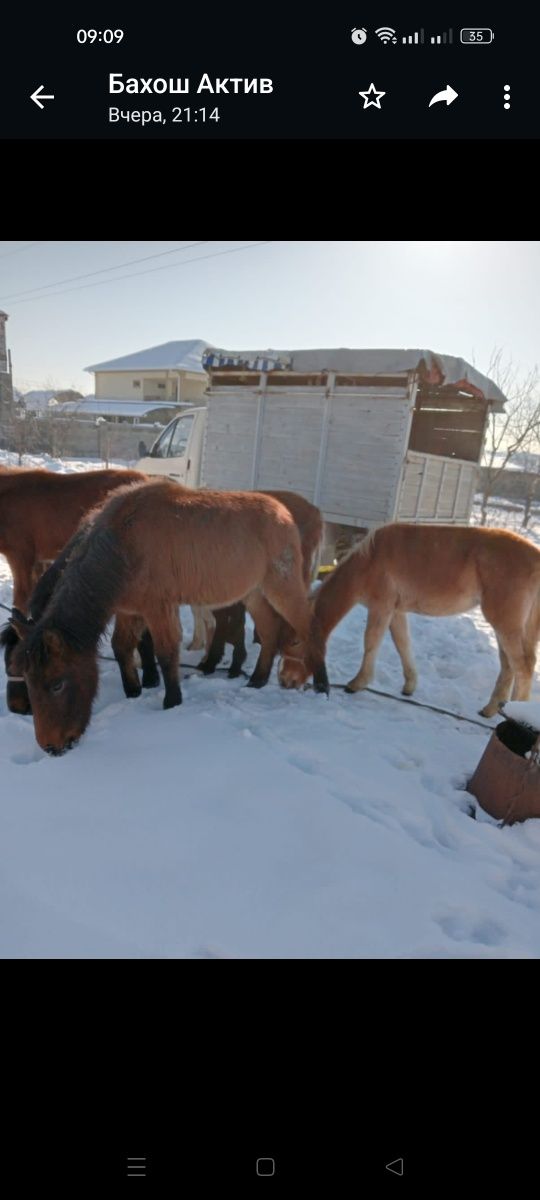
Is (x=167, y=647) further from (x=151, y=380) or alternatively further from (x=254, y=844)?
(x=151, y=380)

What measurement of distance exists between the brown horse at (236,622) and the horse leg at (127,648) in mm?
801

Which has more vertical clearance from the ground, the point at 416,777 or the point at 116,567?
the point at 116,567

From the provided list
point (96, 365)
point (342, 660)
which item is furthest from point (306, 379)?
point (96, 365)

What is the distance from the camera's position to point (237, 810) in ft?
7.11

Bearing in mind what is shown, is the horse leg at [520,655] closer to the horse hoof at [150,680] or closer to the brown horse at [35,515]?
the horse hoof at [150,680]

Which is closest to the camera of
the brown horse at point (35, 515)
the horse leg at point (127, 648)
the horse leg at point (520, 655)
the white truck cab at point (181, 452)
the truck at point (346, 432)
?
the horse leg at point (127, 648)

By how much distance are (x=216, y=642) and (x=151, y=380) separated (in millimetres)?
29402

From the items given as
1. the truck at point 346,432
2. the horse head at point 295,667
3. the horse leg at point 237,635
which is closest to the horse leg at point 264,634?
the horse head at point 295,667

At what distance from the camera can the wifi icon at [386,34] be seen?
41.5 inches

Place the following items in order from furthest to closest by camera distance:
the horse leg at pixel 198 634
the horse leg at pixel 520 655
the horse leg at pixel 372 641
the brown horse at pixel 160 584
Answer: the horse leg at pixel 198 634, the horse leg at pixel 372 641, the horse leg at pixel 520 655, the brown horse at pixel 160 584

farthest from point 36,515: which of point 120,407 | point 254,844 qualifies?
point 120,407
